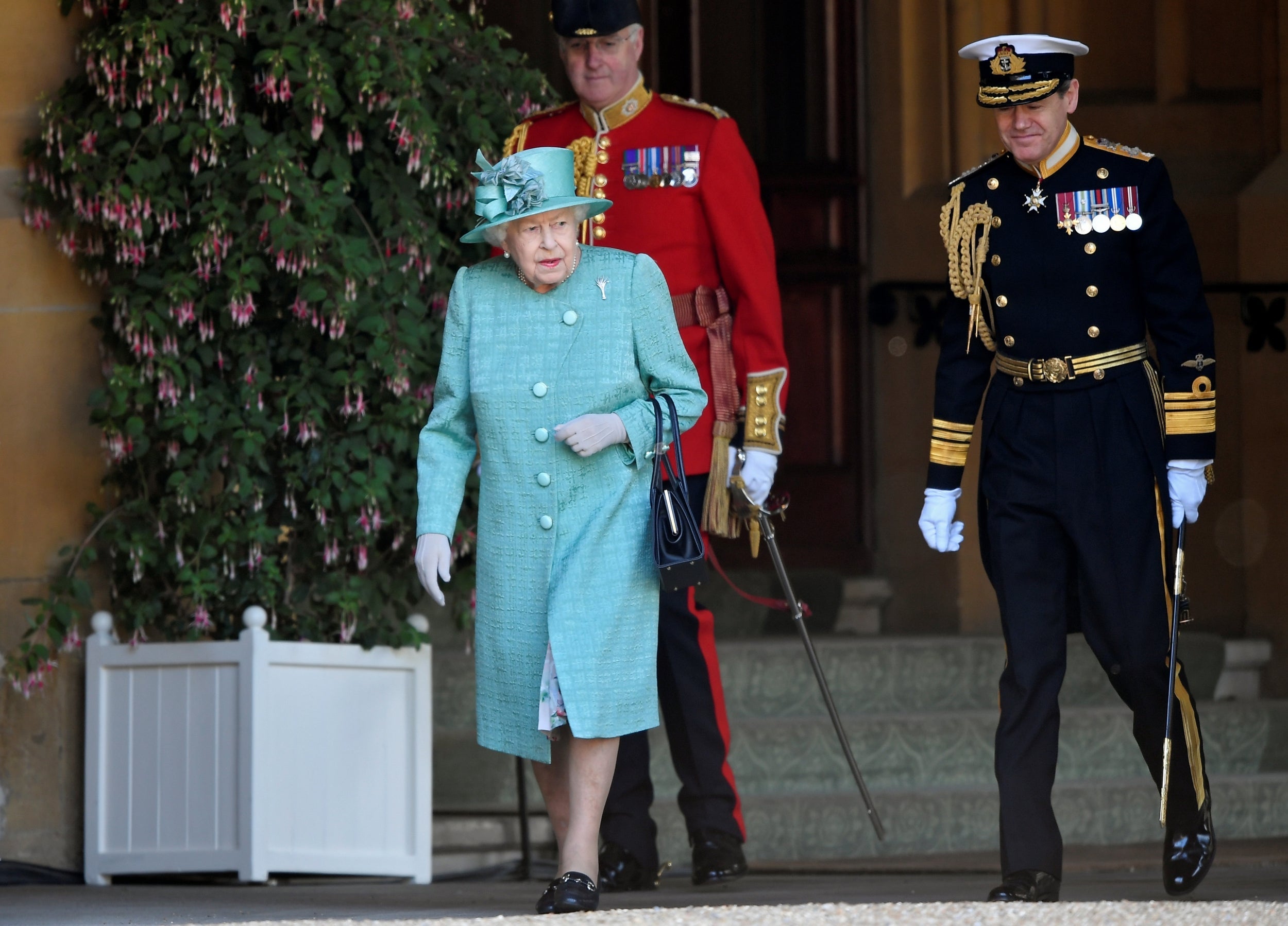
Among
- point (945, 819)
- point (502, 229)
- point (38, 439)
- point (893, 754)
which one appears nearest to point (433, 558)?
point (502, 229)

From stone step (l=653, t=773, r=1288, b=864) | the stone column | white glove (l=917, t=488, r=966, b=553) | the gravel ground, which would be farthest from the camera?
the stone column

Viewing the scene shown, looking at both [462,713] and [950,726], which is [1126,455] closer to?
[950,726]

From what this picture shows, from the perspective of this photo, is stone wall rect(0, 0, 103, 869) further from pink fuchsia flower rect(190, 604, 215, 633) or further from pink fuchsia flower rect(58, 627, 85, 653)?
→ pink fuchsia flower rect(190, 604, 215, 633)

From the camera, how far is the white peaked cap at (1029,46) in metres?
4.12

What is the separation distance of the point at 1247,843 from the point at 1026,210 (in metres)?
2.33

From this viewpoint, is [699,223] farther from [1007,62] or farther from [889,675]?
[889,675]

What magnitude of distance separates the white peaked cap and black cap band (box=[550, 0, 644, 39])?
894 mm

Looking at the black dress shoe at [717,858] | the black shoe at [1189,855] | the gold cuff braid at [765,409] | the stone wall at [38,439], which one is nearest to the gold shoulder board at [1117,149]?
the gold cuff braid at [765,409]

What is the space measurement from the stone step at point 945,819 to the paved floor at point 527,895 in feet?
0.70

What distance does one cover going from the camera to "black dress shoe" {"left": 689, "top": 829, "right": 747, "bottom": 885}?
15.3 feet

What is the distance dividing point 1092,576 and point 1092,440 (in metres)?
0.28

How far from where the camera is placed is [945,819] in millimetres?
5680

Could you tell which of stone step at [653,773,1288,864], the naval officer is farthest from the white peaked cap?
stone step at [653,773,1288,864]

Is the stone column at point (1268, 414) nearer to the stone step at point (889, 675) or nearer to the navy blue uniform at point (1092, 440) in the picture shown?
the stone step at point (889, 675)
